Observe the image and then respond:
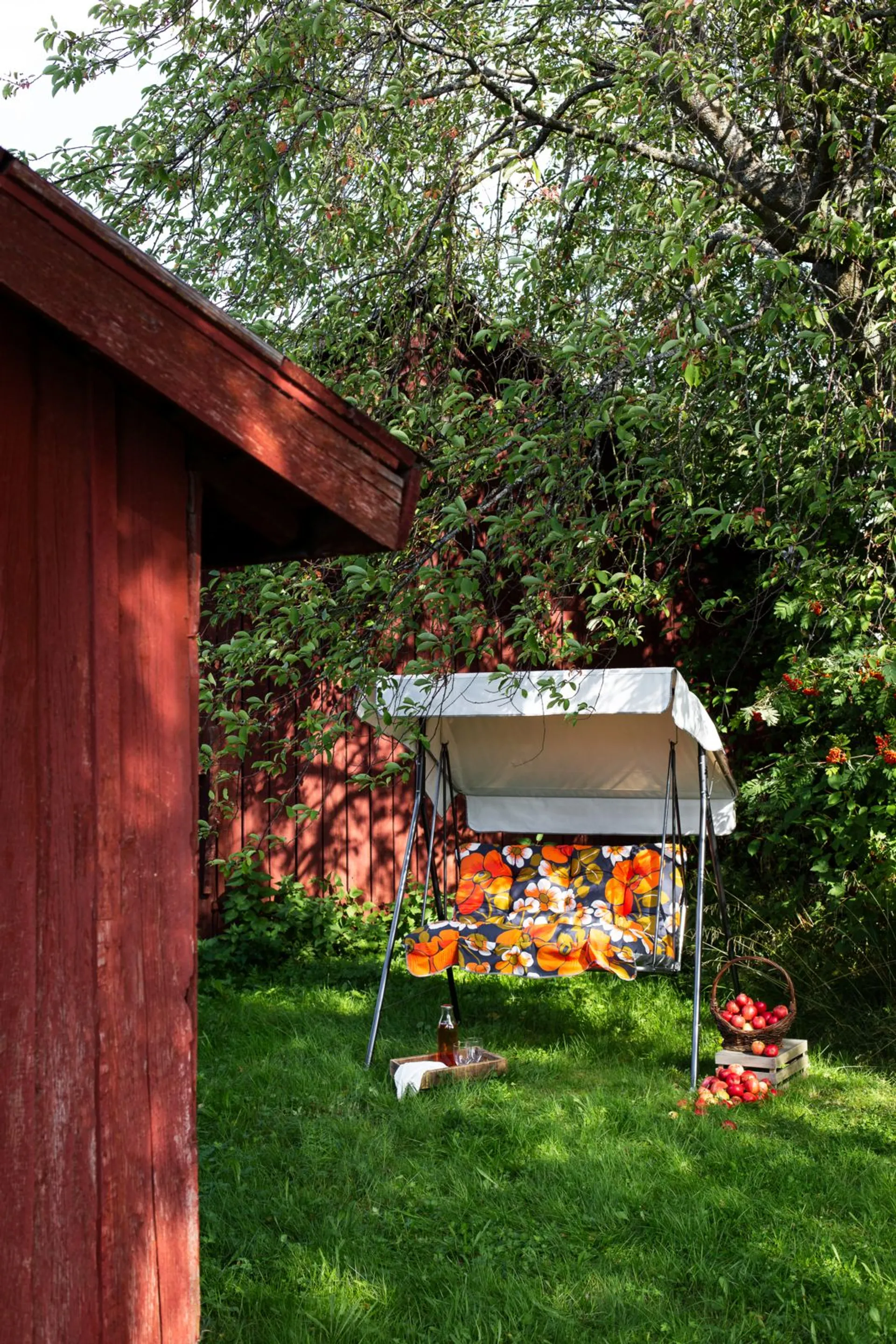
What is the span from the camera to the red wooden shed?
1799 millimetres

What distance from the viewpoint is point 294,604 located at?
393 cm

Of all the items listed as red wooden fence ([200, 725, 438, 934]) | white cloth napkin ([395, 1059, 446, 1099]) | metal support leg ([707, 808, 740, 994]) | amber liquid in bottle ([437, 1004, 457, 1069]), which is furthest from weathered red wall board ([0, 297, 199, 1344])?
red wooden fence ([200, 725, 438, 934])

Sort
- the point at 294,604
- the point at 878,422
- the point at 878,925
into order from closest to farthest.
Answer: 1. the point at 294,604
2. the point at 878,422
3. the point at 878,925

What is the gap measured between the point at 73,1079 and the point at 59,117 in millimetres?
5805

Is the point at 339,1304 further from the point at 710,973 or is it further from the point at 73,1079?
the point at 710,973

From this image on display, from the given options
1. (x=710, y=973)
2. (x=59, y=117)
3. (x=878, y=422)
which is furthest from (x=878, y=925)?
(x=59, y=117)

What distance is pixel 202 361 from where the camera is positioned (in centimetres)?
194

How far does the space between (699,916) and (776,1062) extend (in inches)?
24.4

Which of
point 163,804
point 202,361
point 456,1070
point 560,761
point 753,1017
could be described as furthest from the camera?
point 560,761

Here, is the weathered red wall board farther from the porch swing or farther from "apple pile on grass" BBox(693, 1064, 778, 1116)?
"apple pile on grass" BBox(693, 1064, 778, 1116)

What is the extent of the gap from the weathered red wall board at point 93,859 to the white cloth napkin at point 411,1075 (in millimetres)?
2358

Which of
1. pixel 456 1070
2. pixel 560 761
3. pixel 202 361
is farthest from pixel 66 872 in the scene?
pixel 560 761

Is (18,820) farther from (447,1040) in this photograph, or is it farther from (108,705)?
(447,1040)

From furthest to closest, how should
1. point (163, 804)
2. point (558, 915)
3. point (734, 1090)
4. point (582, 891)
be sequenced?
point (582, 891) < point (558, 915) < point (734, 1090) < point (163, 804)
